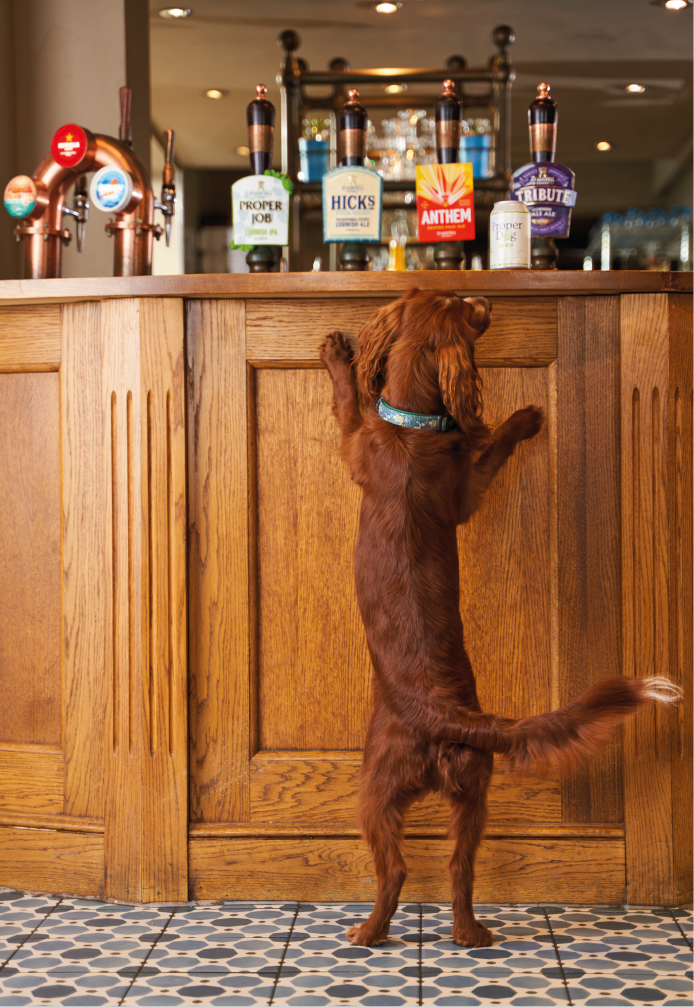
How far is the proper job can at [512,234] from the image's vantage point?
1.84m

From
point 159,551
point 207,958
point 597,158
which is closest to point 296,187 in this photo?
point 159,551

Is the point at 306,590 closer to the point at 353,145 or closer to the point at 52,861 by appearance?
the point at 52,861

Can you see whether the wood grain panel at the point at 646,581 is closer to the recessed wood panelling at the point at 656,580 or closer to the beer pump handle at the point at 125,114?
the recessed wood panelling at the point at 656,580

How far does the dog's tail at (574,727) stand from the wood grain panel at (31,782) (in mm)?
913

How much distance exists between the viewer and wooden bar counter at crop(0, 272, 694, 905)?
1.79m

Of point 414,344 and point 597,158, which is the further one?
point 597,158

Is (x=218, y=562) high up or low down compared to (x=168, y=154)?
down

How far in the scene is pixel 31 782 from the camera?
1905 millimetres

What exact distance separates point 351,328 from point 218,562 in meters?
0.51

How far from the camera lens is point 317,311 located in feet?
6.00

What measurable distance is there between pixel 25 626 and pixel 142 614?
294 millimetres

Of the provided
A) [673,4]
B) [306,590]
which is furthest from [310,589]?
[673,4]

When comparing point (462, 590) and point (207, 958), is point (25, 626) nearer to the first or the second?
point (207, 958)

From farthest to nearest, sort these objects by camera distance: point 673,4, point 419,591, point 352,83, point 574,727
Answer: point 673,4, point 352,83, point 419,591, point 574,727
